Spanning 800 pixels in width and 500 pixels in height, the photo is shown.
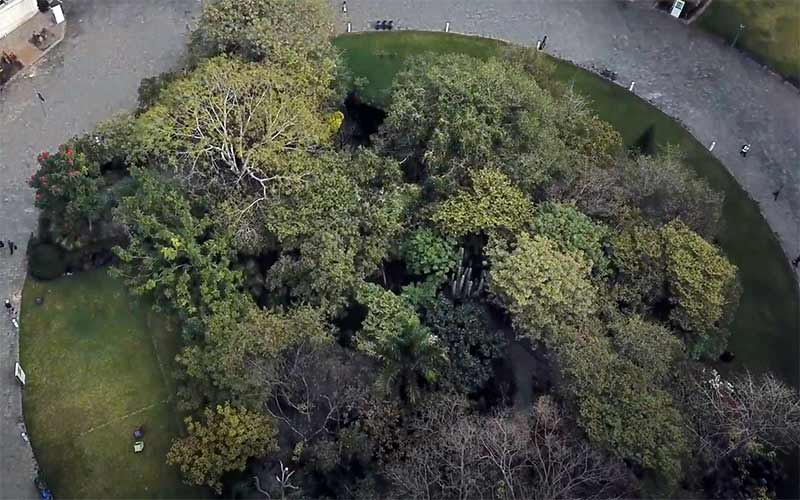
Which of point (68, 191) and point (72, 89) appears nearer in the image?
point (68, 191)

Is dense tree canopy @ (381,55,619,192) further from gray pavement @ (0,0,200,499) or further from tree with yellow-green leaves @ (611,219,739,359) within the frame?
gray pavement @ (0,0,200,499)

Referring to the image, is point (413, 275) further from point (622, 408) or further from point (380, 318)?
point (622, 408)

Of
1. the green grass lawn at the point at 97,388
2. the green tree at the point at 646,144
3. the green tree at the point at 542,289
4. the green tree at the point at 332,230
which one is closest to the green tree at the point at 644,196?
the green tree at the point at 646,144

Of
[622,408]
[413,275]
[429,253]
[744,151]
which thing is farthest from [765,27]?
[622,408]

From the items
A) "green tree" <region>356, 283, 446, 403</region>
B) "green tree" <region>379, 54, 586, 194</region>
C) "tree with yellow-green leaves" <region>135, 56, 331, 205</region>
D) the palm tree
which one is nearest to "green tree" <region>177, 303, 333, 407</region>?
"green tree" <region>356, 283, 446, 403</region>

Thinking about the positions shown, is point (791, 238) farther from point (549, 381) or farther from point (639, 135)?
point (549, 381)

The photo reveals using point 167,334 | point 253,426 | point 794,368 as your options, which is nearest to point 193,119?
point 167,334

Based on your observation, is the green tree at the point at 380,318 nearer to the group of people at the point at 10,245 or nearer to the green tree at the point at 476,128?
the green tree at the point at 476,128
